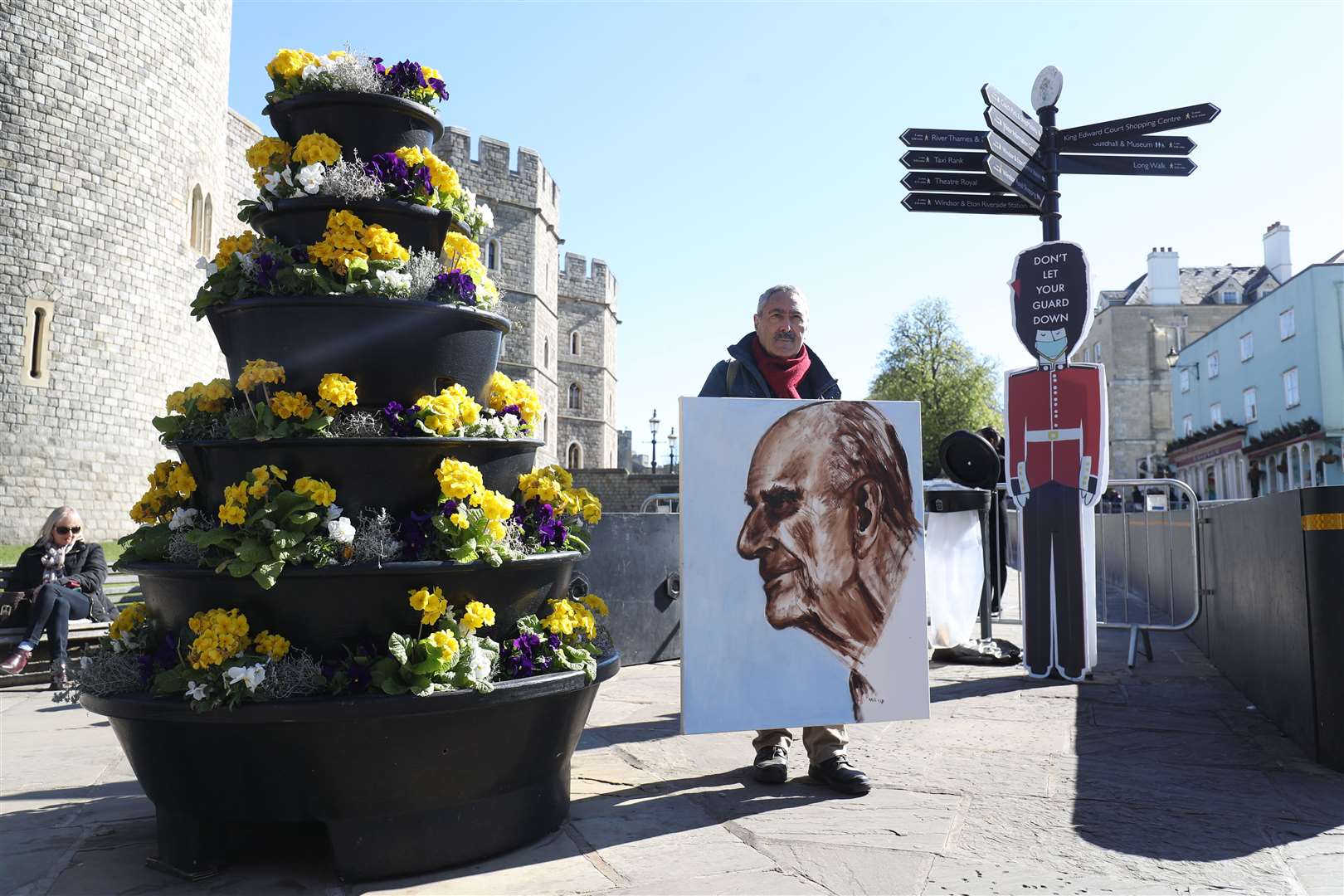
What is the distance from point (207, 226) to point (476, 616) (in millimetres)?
24202

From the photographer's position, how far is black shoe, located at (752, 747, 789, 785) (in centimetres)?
404

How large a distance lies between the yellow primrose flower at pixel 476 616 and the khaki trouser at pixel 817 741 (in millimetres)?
1561

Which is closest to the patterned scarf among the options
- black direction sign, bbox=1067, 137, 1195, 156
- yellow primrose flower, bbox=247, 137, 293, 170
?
yellow primrose flower, bbox=247, 137, 293, 170

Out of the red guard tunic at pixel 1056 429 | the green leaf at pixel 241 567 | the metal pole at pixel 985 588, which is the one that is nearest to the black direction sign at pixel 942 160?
the red guard tunic at pixel 1056 429

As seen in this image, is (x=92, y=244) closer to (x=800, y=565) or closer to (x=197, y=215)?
(x=197, y=215)

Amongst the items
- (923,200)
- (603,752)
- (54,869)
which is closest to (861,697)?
(603,752)

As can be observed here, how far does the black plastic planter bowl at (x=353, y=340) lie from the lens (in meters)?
3.32

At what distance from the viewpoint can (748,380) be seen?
14.2 feet

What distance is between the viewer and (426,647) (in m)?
2.99

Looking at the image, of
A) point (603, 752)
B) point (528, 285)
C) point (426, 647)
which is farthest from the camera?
point (528, 285)

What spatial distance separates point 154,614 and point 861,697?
277cm

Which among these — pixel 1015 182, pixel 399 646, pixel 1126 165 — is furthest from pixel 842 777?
pixel 1126 165

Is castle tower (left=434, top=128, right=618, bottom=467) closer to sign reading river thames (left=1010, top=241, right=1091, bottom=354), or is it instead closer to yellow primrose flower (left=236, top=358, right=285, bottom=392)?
sign reading river thames (left=1010, top=241, right=1091, bottom=354)

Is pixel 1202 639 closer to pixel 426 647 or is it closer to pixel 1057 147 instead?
pixel 1057 147
